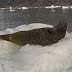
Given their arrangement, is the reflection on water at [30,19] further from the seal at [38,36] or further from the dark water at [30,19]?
the seal at [38,36]

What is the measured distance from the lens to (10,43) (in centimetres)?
713

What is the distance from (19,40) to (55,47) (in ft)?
2.91

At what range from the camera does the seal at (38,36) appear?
741 centimetres

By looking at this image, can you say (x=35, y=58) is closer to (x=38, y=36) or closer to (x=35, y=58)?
(x=35, y=58)

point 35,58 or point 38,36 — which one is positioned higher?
point 38,36

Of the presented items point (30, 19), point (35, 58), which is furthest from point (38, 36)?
point (30, 19)

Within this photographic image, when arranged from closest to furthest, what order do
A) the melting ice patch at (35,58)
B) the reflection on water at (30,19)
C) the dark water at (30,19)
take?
1. the melting ice patch at (35,58)
2. the dark water at (30,19)
3. the reflection on water at (30,19)

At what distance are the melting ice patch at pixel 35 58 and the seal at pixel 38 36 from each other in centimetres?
26

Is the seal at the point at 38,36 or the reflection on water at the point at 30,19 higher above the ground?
the seal at the point at 38,36

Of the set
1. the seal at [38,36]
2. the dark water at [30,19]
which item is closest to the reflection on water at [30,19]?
the dark water at [30,19]

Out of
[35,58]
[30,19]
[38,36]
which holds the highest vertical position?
[38,36]

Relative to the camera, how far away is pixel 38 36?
780 cm

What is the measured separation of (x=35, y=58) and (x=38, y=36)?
4.40ft

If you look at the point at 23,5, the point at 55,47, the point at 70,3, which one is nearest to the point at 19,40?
the point at 55,47
